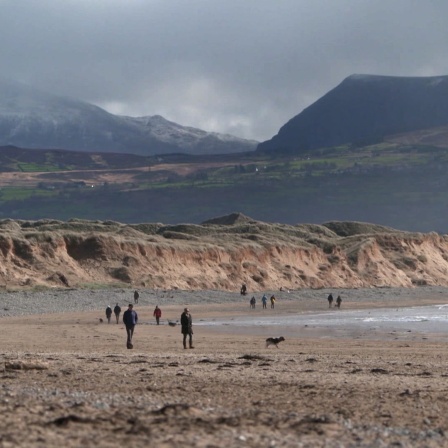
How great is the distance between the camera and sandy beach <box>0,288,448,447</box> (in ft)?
31.5

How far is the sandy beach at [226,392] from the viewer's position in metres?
9.59

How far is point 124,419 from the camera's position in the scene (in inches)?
403

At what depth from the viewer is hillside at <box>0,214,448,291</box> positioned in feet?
200

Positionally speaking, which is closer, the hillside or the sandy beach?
the sandy beach

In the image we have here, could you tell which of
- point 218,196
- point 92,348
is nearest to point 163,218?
point 218,196

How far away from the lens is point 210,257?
71062 mm

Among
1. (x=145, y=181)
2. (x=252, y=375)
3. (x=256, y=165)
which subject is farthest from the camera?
(x=256, y=165)

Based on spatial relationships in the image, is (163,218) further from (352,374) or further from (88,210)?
(352,374)

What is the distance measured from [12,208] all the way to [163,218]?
2533cm

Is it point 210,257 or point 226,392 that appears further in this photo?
point 210,257

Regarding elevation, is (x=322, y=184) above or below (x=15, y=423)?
above

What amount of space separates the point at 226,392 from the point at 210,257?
57674mm

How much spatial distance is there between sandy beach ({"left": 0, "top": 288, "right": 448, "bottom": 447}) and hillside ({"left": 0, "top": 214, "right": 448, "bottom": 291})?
31101mm

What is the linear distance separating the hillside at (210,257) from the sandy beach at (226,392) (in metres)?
31.1
